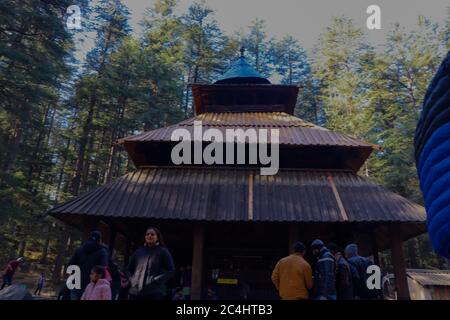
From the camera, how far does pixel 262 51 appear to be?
3772cm

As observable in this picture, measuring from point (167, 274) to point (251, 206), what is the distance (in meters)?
5.55

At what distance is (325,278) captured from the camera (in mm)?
5984

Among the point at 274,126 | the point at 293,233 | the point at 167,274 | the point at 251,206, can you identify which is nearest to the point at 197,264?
the point at 251,206

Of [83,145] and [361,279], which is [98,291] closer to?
[361,279]

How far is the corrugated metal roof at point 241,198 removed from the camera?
1023 centimetres

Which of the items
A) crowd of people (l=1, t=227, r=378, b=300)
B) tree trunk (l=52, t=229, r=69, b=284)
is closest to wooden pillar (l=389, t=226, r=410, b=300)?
crowd of people (l=1, t=227, r=378, b=300)

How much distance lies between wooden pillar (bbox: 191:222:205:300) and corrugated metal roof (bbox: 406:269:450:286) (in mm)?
17277

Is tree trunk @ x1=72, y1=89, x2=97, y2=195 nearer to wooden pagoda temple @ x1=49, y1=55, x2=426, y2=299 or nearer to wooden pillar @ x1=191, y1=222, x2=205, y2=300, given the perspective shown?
wooden pagoda temple @ x1=49, y1=55, x2=426, y2=299

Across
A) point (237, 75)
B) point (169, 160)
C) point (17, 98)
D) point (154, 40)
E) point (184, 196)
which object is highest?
point (154, 40)

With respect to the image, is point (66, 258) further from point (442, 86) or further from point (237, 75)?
point (442, 86)

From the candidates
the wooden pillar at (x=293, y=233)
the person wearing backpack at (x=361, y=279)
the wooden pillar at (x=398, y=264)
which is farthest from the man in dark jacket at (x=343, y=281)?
the wooden pillar at (x=398, y=264)

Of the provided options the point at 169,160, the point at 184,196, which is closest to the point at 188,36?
the point at 169,160

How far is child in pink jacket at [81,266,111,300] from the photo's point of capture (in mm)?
5734
